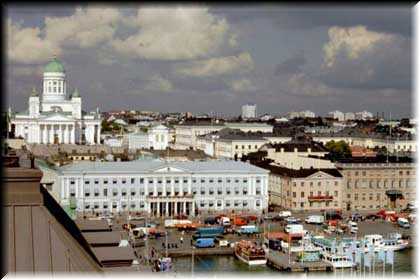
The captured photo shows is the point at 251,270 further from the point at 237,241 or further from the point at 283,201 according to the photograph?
the point at 283,201

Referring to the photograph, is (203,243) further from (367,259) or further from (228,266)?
(367,259)

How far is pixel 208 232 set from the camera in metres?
9.09

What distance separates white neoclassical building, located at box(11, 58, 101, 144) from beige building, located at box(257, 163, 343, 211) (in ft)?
31.4

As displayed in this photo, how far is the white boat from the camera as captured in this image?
7594 millimetres

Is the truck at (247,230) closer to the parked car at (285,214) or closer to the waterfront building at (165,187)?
the parked car at (285,214)

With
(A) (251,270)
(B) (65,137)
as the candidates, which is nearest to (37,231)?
(A) (251,270)

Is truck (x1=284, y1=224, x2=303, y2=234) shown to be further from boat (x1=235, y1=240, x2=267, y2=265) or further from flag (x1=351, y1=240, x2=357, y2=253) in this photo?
flag (x1=351, y1=240, x2=357, y2=253)

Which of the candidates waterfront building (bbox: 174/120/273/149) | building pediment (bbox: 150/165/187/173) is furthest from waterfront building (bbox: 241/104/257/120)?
building pediment (bbox: 150/165/187/173)

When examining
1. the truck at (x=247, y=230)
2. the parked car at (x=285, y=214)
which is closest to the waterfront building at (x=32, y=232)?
the truck at (x=247, y=230)

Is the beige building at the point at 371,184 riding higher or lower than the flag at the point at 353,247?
higher

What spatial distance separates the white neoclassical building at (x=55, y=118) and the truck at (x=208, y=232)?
36.9 feet

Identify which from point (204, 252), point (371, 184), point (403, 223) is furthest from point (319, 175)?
point (204, 252)

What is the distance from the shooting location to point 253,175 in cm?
1143

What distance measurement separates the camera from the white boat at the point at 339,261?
759 cm
